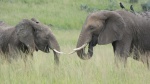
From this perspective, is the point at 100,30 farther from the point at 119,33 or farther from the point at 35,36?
the point at 35,36

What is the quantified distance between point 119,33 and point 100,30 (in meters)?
0.42

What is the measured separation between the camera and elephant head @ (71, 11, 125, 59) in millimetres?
9367

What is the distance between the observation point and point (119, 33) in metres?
9.95

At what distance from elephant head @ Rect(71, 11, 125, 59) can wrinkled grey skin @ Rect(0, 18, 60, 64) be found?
59 cm

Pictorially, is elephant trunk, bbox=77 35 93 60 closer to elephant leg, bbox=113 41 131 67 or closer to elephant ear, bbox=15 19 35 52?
elephant leg, bbox=113 41 131 67

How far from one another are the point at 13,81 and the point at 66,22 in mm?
20168

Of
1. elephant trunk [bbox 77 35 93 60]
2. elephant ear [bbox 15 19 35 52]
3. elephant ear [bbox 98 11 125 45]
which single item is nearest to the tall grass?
elephant trunk [bbox 77 35 93 60]

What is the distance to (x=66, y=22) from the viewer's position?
89.5ft

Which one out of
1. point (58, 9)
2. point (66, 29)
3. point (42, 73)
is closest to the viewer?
point (42, 73)

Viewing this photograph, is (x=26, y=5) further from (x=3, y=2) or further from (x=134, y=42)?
(x=134, y=42)

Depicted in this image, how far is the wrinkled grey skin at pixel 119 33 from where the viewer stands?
31.4ft

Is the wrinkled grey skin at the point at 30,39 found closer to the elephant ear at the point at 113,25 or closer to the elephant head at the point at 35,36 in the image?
the elephant head at the point at 35,36

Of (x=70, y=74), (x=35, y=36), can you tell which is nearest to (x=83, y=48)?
(x=35, y=36)

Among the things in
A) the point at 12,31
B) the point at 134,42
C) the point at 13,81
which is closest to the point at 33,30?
the point at 12,31
